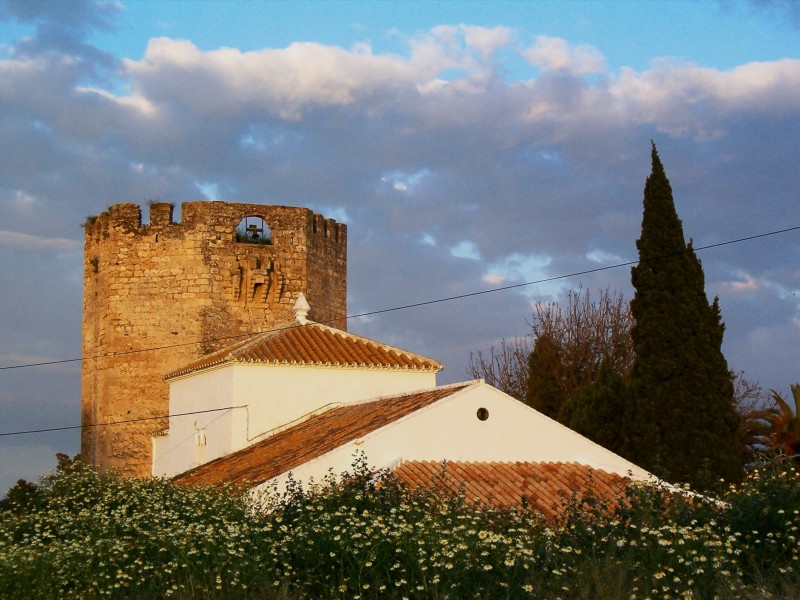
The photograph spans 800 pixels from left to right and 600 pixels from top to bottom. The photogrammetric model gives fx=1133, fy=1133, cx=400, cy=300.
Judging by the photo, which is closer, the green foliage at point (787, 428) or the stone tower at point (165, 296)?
the green foliage at point (787, 428)

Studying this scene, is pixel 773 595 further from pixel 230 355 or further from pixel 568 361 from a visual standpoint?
pixel 568 361

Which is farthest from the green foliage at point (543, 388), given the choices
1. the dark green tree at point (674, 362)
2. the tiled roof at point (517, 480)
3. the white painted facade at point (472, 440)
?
the tiled roof at point (517, 480)

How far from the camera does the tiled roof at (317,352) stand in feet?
72.7

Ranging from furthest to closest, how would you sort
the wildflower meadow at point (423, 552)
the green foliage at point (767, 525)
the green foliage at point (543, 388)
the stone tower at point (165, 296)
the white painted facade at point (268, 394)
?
the stone tower at point (165, 296), the green foliage at point (543, 388), the white painted facade at point (268, 394), the green foliage at point (767, 525), the wildflower meadow at point (423, 552)

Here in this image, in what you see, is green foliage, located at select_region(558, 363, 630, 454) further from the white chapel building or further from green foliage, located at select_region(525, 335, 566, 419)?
green foliage, located at select_region(525, 335, 566, 419)

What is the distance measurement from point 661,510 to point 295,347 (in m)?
12.5

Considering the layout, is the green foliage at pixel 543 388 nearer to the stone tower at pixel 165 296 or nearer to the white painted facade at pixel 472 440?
the stone tower at pixel 165 296

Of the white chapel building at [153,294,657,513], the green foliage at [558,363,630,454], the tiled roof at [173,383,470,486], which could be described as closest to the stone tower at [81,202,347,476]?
the white chapel building at [153,294,657,513]

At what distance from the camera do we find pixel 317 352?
22750mm

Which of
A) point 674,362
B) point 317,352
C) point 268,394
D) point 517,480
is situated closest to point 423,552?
point 517,480

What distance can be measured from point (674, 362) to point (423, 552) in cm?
1203

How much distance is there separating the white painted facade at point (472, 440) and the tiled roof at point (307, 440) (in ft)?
0.79

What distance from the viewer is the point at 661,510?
37.1ft

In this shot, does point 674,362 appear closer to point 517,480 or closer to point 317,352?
point 517,480
